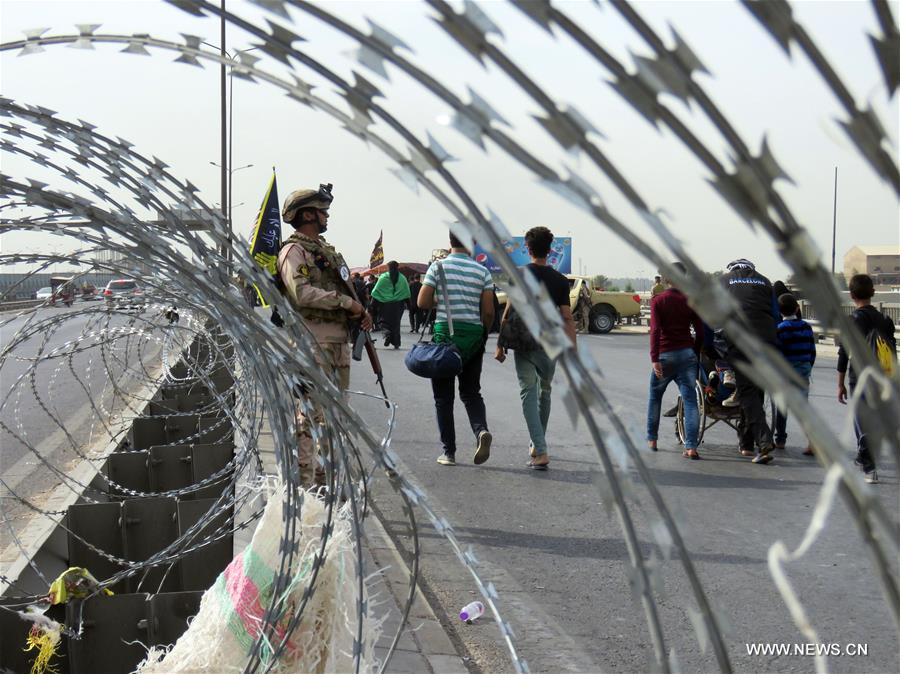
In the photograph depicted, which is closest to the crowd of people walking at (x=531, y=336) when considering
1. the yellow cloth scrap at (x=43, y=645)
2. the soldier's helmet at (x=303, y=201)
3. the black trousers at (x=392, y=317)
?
the soldier's helmet at (x=303, y=201)

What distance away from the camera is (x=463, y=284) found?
315 inches

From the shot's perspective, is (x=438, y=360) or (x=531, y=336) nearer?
(x=531, y=336)

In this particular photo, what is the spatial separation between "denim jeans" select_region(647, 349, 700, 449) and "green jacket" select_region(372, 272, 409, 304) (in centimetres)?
1232

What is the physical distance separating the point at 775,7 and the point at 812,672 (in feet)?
12.2

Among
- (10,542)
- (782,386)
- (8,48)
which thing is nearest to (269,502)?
(8,48)

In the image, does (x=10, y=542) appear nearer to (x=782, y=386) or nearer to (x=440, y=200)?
(x=440, y=200)

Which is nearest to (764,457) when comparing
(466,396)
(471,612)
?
(466,396)

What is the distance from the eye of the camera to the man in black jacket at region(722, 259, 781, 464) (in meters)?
8.31

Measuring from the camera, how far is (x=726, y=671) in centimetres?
128

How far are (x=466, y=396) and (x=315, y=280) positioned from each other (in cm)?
241

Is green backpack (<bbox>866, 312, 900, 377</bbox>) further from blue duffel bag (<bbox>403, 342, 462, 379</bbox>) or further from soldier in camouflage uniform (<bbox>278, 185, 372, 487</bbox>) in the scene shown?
soldier in camouflage uniform (<bbox>278, 185, 372, 487</bbox>)

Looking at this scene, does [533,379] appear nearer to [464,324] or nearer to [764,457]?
[464,324]

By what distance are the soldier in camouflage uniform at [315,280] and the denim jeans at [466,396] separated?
1.88m

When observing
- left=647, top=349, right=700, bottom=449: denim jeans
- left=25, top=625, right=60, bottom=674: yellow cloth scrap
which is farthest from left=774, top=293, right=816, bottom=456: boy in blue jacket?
left=25, top=625, right=60, bottom=674: yellow cloth scrap
